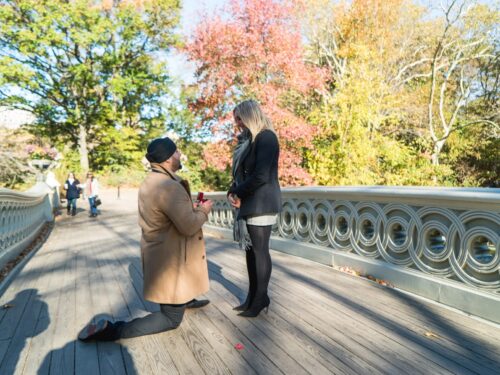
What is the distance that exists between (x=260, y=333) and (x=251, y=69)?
8.77m

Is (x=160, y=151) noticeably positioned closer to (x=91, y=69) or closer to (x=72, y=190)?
(x=72, y=190)

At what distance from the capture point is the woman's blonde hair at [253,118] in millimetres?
2861

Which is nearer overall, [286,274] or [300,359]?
[300,359]

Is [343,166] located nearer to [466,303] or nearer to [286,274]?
[286,274]

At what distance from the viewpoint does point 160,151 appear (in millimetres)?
2541

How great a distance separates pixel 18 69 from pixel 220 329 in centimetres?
2242

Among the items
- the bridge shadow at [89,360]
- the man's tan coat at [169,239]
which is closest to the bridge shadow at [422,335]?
the man's tan coat at [169,239]

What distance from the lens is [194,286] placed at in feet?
8.68

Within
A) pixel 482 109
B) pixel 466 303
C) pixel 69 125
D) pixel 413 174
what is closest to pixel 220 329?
pixel 466 303

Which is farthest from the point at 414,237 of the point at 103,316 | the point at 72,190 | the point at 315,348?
the point at 72,190

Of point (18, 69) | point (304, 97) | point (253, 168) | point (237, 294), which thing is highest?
point (18, 69)

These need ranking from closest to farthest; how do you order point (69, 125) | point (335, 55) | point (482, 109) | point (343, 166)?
point (343, 166), point (335, 55), point (482, 109), point (69, 125)

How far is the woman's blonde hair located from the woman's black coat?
7cm

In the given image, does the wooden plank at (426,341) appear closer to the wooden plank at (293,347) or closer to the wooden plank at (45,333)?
the wooden plank at (293,347)
